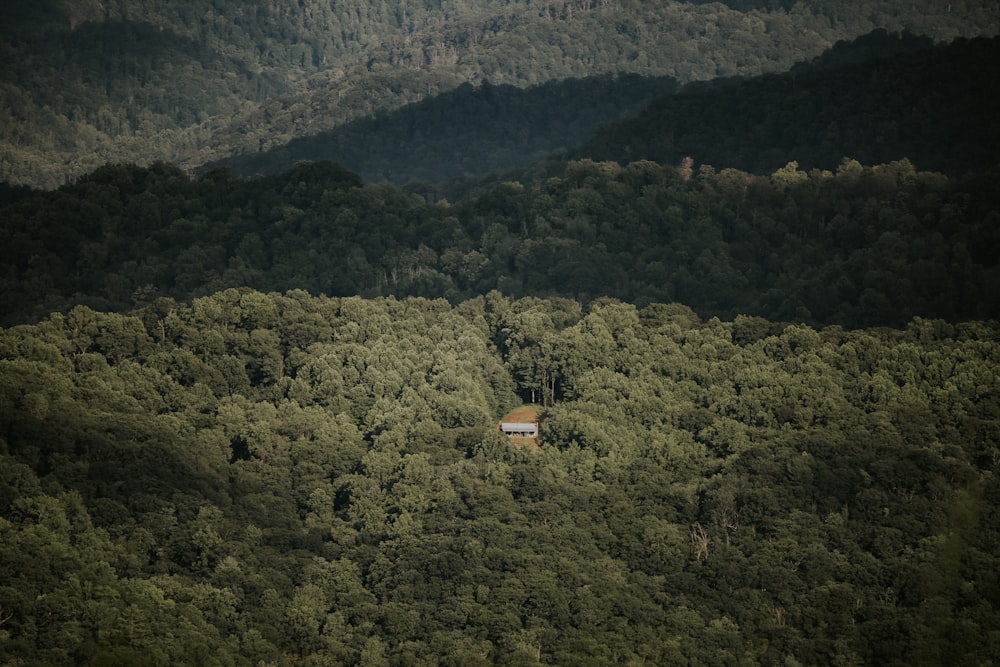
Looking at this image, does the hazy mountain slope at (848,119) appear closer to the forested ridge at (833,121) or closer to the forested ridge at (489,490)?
the forested ridge at (833,121)

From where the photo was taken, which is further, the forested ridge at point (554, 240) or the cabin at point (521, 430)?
the forested ridge at point (554, 240)

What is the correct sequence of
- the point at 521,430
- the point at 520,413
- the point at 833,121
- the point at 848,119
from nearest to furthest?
the point at 521,430, the point at 520,413, the point at 848,119, the point at 833,121

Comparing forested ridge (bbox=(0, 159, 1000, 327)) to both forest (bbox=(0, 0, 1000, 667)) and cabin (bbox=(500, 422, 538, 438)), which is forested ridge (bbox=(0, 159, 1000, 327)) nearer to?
forest (bbox=(0, 0, 1000, 667))

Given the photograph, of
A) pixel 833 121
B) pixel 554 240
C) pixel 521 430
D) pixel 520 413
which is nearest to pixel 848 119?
pixel 833 121

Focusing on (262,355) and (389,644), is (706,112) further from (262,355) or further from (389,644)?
(389,644)

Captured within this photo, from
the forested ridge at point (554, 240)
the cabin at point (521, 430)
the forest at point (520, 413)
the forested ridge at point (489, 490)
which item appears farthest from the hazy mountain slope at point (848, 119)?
the cabin at point (521, 430)

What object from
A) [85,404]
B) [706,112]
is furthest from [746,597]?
[706,112]

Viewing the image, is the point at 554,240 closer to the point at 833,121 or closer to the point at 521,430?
the point at 521,430
